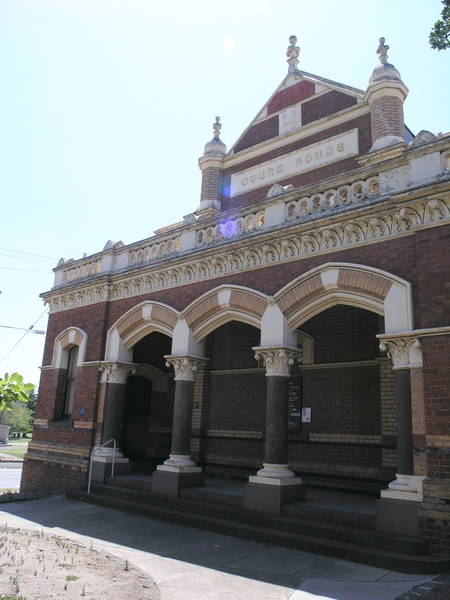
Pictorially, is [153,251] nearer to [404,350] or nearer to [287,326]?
[287,326]

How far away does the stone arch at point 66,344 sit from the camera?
44.8 feet

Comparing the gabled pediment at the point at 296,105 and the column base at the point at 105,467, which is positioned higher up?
the gabled pediment at the point at 296,105

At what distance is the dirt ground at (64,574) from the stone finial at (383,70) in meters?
11.7

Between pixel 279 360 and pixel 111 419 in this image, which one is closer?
pixel 279 360

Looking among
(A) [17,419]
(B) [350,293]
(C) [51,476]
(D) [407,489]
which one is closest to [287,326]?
(B) [350,293]

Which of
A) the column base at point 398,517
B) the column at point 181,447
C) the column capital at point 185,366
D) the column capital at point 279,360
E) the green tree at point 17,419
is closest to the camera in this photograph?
the column base at point 398,517

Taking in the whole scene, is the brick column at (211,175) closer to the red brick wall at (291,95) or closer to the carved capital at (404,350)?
the red brick wall at (291,95)

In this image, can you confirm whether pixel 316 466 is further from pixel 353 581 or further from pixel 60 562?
pixel 60 562

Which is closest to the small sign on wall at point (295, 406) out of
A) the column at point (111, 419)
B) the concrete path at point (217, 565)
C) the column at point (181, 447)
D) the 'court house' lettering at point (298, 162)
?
the column at point (181, 447)

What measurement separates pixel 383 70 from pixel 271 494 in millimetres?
10173

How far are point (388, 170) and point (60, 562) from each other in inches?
296

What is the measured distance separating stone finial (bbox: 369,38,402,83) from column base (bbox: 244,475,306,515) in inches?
376

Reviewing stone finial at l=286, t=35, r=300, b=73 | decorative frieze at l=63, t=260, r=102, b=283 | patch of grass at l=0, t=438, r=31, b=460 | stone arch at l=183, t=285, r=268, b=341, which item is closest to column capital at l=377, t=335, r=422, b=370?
stone arch at l=183, t=285, r=268, b=341

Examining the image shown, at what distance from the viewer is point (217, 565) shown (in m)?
6.64
